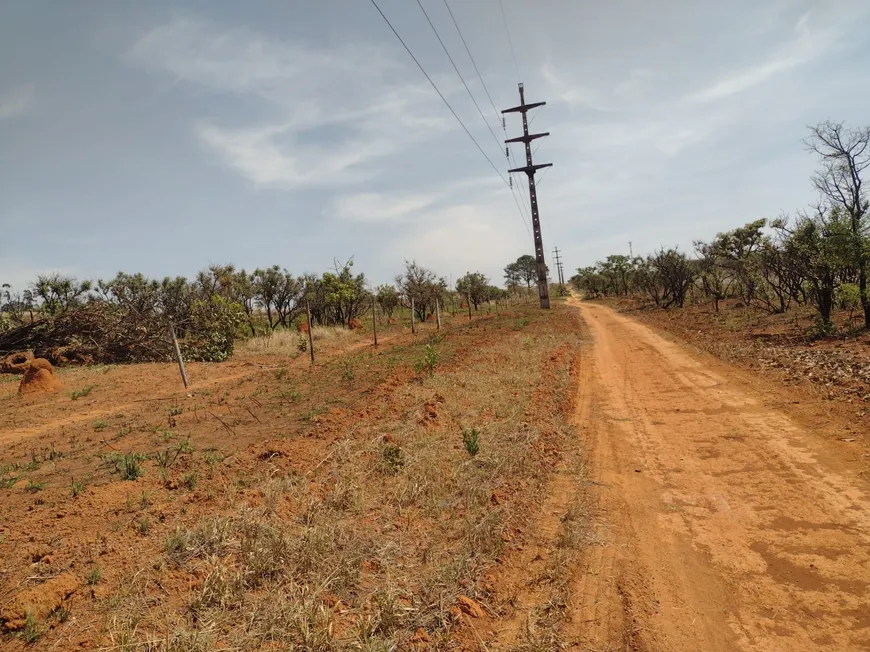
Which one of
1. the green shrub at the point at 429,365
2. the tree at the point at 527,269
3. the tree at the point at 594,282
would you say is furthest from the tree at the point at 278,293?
the tree at the point at 527,269

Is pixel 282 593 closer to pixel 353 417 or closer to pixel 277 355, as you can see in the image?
pixel 353 417

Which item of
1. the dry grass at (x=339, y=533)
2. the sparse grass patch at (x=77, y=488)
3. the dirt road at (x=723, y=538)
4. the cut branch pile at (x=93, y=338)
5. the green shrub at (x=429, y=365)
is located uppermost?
the cut branch pile at (x=93, y=338)

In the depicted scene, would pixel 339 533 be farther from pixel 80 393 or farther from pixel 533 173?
pixel 533 173

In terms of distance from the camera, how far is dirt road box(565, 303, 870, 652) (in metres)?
3.02

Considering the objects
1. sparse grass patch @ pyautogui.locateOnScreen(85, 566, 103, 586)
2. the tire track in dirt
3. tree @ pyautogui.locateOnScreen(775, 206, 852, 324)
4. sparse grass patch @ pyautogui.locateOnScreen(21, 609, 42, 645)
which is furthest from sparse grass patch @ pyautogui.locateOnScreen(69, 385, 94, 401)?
tree @ pyautogui.locateOnScreen(775, 206, 852, 324)

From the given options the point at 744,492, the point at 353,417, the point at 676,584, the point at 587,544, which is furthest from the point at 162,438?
the point at 744,492

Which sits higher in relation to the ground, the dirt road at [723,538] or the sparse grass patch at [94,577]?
the sparse grass patch at [94,577]

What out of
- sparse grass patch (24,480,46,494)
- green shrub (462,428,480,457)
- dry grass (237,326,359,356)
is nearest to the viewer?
sparse grass patch (24,480,46,494)

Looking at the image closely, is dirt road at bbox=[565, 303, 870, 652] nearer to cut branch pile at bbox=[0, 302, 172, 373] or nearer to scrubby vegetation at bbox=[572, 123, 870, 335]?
scrubby vegetation at bbox=[572, 123, 870, 335]

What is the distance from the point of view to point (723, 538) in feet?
13.2

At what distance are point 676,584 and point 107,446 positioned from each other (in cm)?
789

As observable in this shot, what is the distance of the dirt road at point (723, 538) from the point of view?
3.02 metres

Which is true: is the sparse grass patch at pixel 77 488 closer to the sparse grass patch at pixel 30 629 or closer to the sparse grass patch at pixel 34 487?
the sparse grass patch at pixel 34 487

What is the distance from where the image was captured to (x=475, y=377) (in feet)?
34.7
